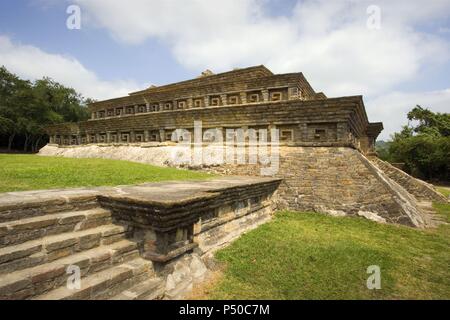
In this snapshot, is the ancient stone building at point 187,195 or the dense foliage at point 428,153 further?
the dense foliage at point 428,153

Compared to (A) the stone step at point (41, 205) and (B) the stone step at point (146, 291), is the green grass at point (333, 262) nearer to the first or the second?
(B) the stone step at point (146, 291)

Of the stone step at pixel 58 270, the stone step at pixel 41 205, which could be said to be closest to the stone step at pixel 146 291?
the stone step at pixel 58 270

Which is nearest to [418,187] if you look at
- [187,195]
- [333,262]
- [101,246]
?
[333,262]

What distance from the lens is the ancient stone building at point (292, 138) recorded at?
8.23m

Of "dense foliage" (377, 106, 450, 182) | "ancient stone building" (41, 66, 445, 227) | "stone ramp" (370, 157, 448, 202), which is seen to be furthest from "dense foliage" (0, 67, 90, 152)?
"dense foliage" (377, 106, 450, 182)

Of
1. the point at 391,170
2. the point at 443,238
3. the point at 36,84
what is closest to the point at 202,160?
the point at 443,238

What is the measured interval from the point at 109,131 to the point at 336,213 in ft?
46.2

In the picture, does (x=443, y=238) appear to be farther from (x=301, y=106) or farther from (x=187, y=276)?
(x=187, y=276)

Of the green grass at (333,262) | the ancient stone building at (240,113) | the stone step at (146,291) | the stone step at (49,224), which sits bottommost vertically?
the green grass at (333,262)

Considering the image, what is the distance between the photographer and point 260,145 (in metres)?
10.5

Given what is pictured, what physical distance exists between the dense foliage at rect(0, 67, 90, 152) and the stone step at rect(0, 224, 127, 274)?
108 feet

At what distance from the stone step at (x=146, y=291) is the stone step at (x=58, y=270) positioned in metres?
0.42

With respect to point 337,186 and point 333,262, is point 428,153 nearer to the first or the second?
point 337,186
